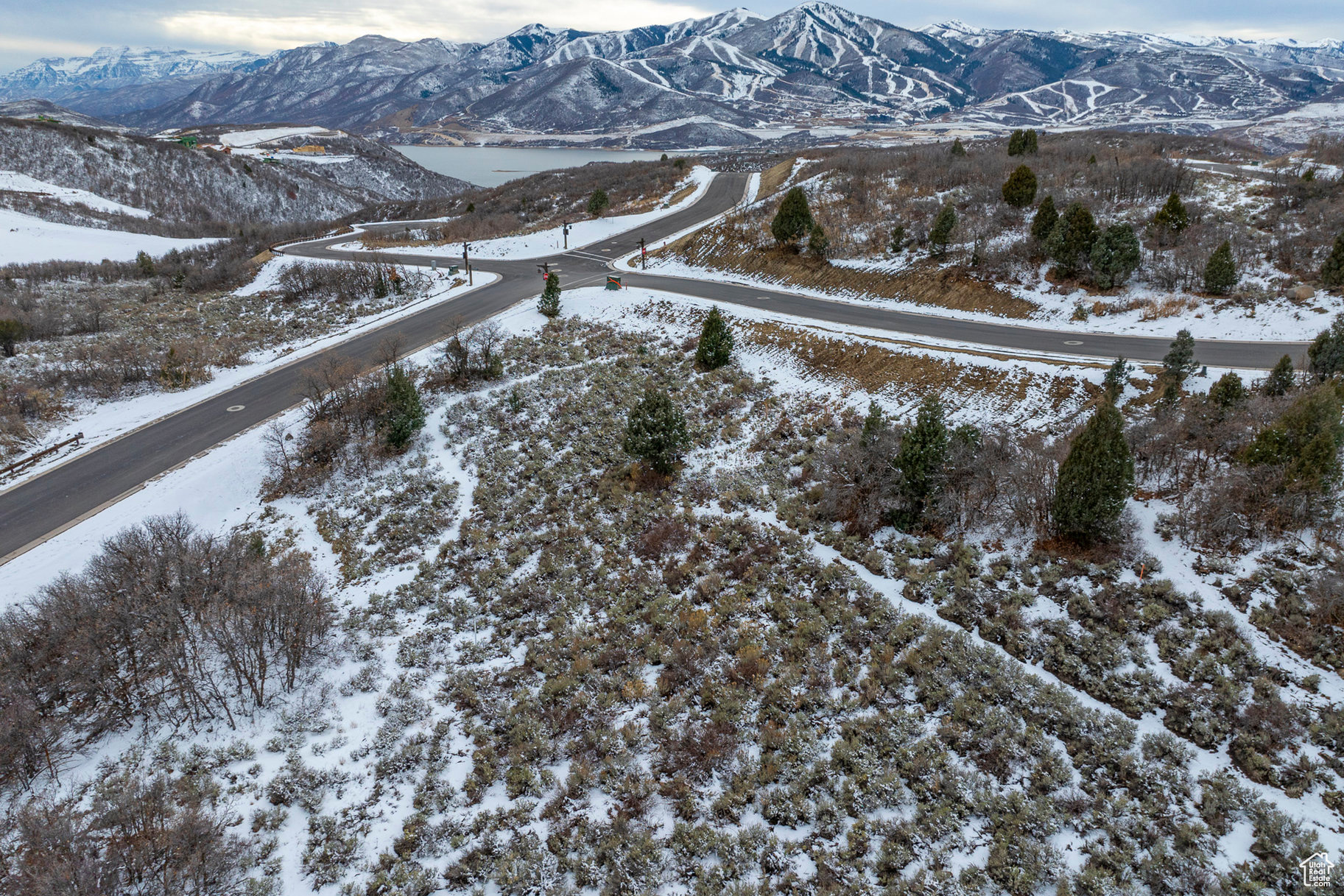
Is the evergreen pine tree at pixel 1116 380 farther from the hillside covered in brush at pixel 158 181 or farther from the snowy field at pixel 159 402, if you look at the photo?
the hillside covered in brush at pixel 158 181

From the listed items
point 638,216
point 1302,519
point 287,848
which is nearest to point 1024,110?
Answer: point 638,216

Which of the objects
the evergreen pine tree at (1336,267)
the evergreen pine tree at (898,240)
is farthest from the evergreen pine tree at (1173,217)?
the evergreen pine tree at (898,240)

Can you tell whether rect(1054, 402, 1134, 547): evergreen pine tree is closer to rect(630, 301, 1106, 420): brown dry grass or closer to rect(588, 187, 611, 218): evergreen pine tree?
rect(630, 301, 1106, 420): brown dry grass

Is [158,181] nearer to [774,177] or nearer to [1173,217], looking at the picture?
[774,177]

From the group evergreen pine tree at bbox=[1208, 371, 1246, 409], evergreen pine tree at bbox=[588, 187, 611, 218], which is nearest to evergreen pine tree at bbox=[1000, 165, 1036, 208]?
evergreen pine tree at bbox=[1208, 371, 1246, 409]

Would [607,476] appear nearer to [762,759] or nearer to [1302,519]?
[762,759]

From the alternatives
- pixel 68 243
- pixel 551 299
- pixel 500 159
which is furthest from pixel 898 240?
pixel 500 159

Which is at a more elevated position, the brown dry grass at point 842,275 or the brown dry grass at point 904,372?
the brown dry grass at point 842,275
